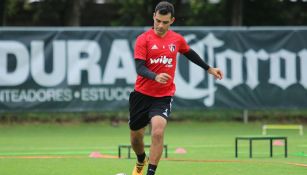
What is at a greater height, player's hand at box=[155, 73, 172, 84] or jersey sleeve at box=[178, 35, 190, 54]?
jersey sleeve at box=[178, 35, 190, 54]

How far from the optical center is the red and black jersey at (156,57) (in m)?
11.2

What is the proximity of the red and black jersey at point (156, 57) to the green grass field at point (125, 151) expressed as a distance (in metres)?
1.80

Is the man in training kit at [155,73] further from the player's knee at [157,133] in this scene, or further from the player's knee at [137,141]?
the player's knee at [137,141]

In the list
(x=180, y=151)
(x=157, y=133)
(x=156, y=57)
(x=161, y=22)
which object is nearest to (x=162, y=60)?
(x=156, y=57)

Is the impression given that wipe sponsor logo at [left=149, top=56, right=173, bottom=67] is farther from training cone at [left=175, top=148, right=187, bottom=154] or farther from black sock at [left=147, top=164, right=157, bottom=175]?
training cone at [left=175, top=148, right=187, bottom=154]

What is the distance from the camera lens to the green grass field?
1309 centimetres

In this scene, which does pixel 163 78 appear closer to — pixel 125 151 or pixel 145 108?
pixel 145 108

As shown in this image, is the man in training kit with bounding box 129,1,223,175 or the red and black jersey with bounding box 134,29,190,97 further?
the red and black jersey with bounding box 134,29,190,97

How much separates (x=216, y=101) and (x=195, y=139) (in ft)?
12.6

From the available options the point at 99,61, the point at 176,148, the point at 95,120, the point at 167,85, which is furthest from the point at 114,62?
the point at 167,85

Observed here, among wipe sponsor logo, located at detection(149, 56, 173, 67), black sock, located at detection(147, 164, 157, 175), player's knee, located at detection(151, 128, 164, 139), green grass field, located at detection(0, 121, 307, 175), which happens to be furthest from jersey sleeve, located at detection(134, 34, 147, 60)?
green grass field, located at detection(0, 121, 307, 175)

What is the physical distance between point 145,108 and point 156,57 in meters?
0.74

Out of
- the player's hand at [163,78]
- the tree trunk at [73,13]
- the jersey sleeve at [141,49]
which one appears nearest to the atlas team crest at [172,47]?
the jersey sleeve at [141,49]

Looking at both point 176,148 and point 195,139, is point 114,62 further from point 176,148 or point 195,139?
point 176,148
